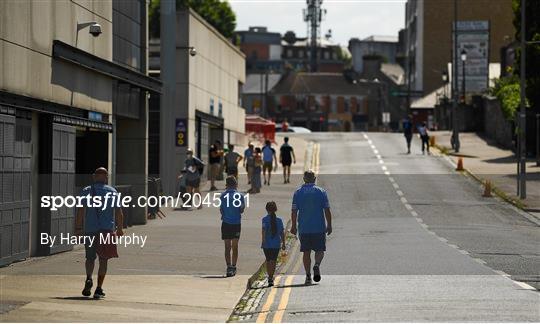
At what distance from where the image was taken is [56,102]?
24359 millimetres

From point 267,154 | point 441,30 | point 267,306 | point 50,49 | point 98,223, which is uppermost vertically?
point 441,30

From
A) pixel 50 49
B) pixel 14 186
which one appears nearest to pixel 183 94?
pixel 50 49

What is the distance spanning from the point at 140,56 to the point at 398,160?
27861 millimetres

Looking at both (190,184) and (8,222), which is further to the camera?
(190,184)

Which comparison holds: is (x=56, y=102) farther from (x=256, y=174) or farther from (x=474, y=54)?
(x=474, y=54)

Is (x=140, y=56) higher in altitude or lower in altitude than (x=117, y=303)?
higher

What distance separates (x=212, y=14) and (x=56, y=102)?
288 feet

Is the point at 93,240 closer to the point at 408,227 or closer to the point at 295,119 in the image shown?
the point at 408,227

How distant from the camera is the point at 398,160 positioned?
6028cm

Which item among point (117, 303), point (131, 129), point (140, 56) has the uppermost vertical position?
point (140, 56)

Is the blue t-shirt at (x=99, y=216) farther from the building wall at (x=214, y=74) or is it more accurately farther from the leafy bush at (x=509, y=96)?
the leafy bush at (x=509, y=96)

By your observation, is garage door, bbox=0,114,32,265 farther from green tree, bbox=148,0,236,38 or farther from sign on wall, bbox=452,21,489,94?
sign on wall, bbox=452,21,489,94

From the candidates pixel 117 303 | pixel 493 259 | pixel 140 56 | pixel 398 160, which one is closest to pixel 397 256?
pixel 493 259

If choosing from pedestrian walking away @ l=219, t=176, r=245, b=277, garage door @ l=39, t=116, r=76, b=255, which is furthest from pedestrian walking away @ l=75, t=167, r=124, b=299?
garage door @ l=39, t=116, r=76, b=255
